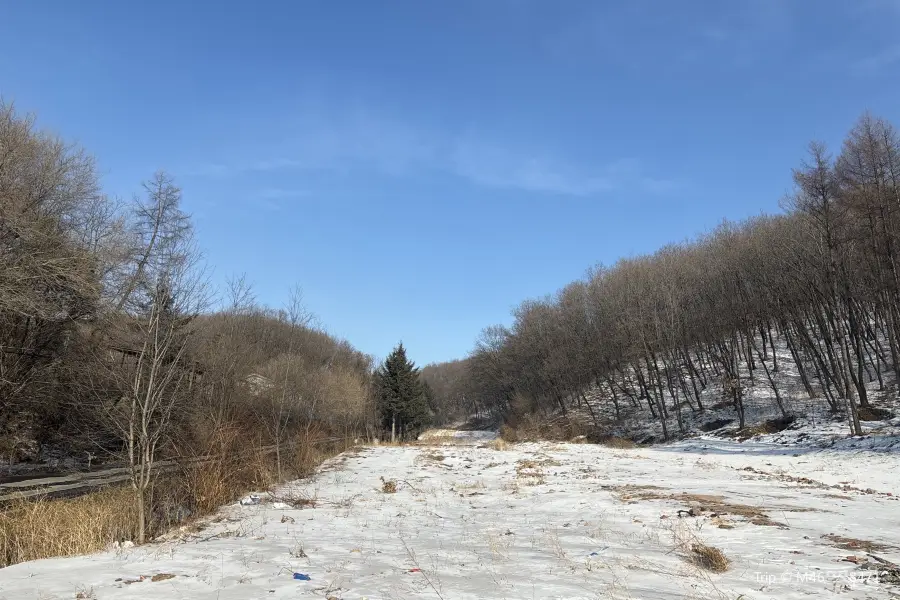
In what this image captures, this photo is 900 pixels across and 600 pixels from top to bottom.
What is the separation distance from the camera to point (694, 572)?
19.4ft

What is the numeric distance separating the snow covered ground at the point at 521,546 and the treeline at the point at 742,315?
14376mm

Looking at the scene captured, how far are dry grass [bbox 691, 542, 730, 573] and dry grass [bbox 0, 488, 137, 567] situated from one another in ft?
27.5

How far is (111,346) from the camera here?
16062 millimetres

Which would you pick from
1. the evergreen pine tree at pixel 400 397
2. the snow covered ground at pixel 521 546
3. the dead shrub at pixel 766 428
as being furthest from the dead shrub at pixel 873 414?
the evergreen pine tree at pixel 400 397

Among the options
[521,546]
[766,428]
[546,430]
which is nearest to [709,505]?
[521,546]

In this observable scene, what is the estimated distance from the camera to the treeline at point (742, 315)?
24.2 m

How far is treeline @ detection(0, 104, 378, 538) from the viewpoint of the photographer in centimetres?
969

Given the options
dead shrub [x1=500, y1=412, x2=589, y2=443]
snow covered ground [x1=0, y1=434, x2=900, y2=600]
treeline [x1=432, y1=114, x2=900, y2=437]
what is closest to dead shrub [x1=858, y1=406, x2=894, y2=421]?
treeline [x1=432, y1=114, x2=900, y2=437]

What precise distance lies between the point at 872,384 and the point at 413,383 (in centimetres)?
4131

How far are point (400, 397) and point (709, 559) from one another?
179 feet

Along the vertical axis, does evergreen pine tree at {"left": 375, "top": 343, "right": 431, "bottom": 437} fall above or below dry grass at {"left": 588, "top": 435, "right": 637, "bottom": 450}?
above

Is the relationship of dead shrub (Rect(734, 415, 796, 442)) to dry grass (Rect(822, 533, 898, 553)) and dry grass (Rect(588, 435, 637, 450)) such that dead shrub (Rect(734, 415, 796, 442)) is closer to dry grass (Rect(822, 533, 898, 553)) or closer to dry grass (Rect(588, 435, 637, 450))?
dry grass (Rect(588, 435, 637, 450))

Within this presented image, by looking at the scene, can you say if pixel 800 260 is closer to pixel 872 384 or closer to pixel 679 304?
pixel 872 384

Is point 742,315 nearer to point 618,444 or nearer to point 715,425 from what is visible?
point 715,425
